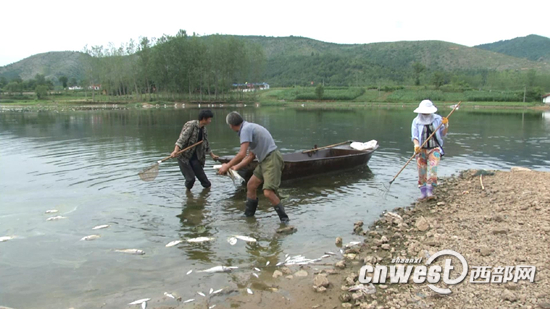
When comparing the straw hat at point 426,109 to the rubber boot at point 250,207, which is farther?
the straw hat at point 426,109

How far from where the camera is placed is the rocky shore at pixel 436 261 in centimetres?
454

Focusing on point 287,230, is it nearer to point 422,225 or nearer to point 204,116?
point 422,225

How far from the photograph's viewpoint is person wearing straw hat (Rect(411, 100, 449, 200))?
9005 millimetres

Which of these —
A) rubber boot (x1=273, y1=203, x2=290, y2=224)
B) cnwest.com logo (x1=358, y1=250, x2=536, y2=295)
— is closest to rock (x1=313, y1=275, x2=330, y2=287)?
cnwest.com logo (x1=358, y1=250, x2=536, y2=295)

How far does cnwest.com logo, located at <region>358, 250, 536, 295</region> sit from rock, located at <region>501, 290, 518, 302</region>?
36 cm

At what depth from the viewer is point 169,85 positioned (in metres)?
88.6

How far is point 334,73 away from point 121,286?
146 meters

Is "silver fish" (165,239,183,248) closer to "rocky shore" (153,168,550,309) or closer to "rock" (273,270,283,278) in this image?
"rocky shore" (153,168,550,309)

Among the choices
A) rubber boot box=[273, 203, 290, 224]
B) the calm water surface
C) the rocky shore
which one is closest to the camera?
the rocky shore

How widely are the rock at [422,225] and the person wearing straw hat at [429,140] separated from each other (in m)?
2.03

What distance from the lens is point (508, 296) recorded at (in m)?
4.36

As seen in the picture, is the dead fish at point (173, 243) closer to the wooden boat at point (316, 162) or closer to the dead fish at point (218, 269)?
the dead fish at point (218, 269)

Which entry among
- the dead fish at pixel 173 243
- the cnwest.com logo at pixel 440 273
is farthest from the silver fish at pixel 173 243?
the cnwest.com logo at pixel 440 273

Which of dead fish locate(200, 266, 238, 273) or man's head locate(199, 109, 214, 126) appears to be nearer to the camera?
dead fish locate(200, 266, 238, 273)
